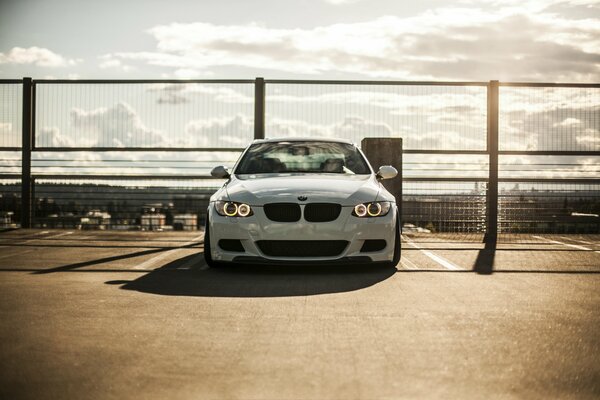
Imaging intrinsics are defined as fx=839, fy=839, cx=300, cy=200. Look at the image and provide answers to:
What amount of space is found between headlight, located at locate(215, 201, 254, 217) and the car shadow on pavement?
60 cm

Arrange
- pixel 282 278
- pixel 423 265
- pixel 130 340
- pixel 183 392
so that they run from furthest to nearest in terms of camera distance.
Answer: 1. pixel 423 265
2. pixel 282 278
3. pixel 130 340
4. pixel 183 392

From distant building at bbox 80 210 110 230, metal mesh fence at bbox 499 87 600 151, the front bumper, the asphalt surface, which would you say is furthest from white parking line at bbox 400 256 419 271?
distant building at bbox 80 210 110 230

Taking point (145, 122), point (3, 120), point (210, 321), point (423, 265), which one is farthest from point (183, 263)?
point (3, 120)

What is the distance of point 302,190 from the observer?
8633mm

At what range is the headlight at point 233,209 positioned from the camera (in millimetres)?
8484

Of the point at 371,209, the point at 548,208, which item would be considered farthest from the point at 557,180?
the point at 371,209

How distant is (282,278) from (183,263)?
184cm

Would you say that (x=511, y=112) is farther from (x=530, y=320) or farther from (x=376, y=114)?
(x=530, y=320)

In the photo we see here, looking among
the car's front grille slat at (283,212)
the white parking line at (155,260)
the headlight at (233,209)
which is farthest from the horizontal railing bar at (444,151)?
the headlight at (233,209)

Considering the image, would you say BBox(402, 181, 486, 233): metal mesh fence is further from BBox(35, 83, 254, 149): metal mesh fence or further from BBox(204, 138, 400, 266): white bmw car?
BBox(204, 138, 400, 266): white bmw car

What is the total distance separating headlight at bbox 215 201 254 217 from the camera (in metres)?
8.48

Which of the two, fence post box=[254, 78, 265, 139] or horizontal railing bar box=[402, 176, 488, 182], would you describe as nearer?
fence post box=[254, 78, 265, 139]

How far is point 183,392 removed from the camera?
3.73 meters

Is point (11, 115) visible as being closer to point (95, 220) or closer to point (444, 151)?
point (95, 220)
